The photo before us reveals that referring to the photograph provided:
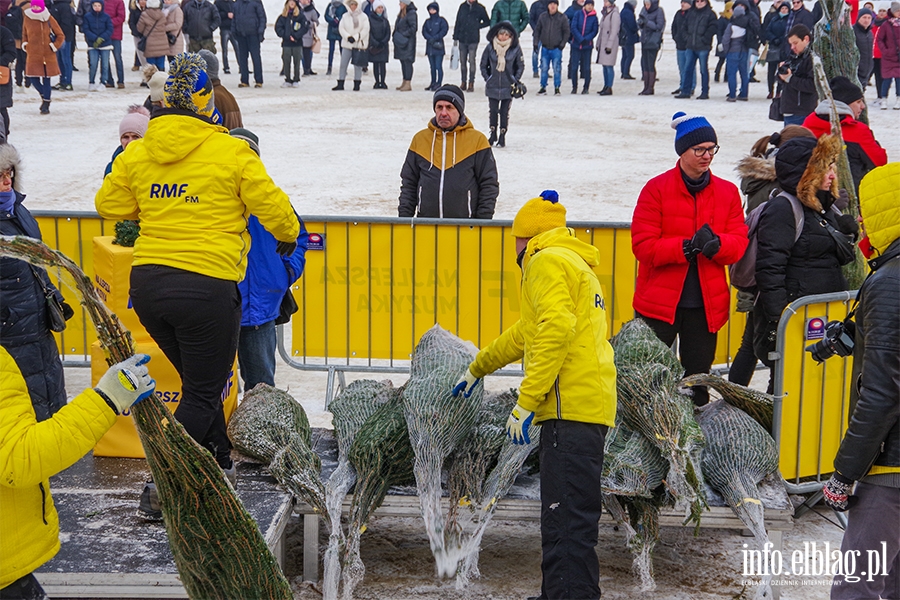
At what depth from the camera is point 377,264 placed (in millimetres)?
6676

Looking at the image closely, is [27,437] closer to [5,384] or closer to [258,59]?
[5,384]

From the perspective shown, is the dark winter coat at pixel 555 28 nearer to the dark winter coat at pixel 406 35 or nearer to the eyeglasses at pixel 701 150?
the dark winter coat at pixel 406 35

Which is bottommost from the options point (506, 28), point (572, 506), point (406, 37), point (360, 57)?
point (572, 506)

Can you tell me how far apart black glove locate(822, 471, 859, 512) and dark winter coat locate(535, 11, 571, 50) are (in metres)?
19.3

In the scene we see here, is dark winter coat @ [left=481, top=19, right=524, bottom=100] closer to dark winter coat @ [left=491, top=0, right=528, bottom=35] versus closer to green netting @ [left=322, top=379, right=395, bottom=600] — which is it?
dark winter coat @ [left=491, top=0, right=528, bottom=35]

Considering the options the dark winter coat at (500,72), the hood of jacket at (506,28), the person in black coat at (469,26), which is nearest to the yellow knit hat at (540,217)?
the dark winter coat at (500,72)

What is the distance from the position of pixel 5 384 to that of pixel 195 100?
1.69m

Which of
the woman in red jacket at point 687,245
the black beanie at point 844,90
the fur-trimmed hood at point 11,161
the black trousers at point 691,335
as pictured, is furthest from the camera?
the black beanie at point 844,90

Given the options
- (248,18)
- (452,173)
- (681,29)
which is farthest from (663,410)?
(248,18)

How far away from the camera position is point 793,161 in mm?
5496

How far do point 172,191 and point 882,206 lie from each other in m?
2.67

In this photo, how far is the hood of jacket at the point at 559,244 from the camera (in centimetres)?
402

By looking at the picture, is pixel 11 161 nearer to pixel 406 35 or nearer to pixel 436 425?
pixel 436 425

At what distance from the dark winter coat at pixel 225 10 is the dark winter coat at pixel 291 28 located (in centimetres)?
111
